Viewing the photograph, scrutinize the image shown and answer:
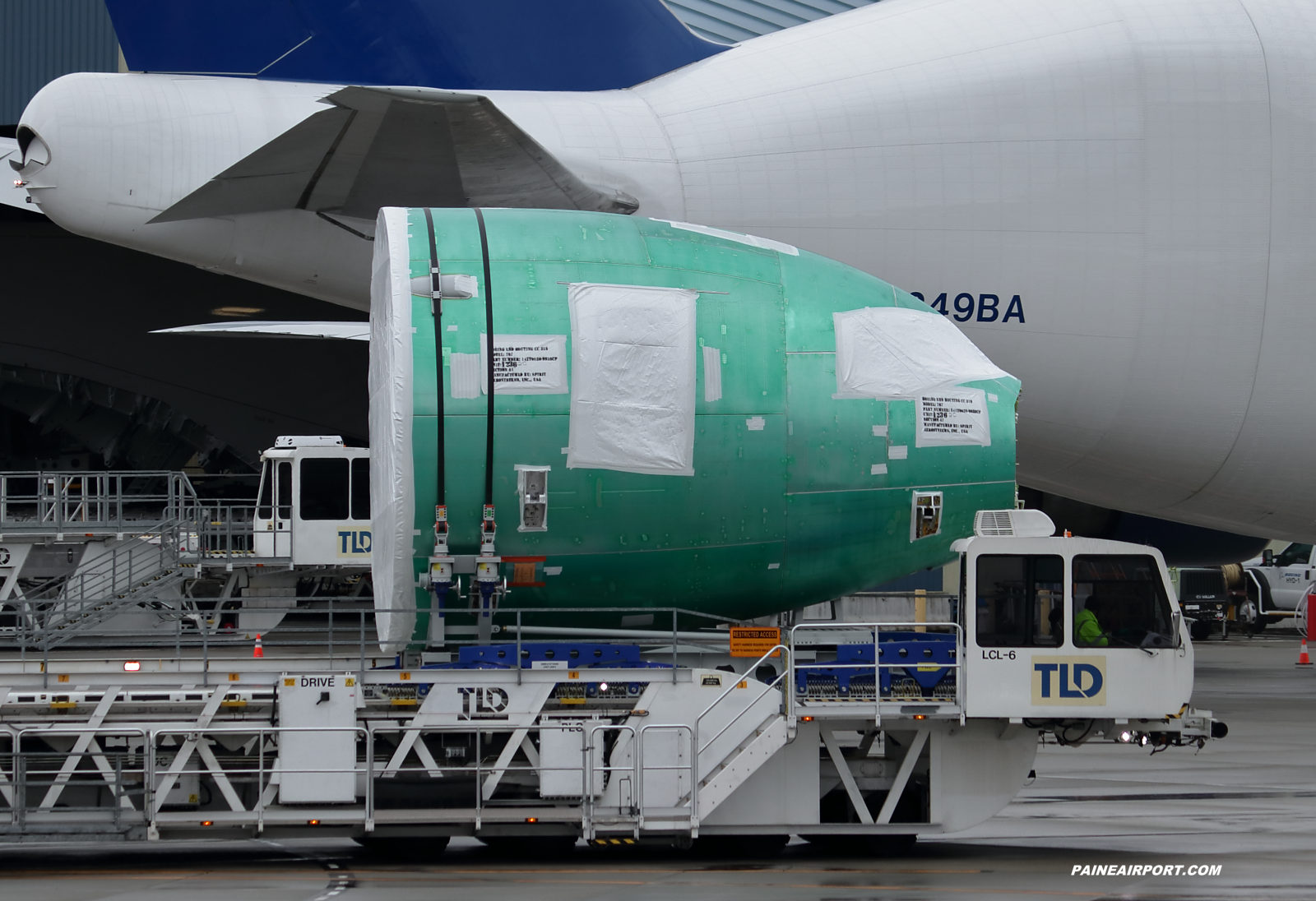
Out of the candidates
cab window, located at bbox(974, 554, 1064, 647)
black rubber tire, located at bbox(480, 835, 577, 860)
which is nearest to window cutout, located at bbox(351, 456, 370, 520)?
black rubber tire, located at bbox(480, 835, 577, 860)

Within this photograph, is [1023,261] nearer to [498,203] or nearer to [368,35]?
[498,203]

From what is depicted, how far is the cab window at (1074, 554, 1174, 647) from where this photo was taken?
1178 centimetres

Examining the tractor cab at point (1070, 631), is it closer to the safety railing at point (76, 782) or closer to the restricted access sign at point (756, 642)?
the restricted access sign at point (756, 642)

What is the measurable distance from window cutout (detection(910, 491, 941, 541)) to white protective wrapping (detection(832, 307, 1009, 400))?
1.00m

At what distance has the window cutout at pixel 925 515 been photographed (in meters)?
13.4

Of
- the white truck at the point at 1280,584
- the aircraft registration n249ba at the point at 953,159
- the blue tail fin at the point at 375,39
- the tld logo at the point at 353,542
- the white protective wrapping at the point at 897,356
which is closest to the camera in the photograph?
the white protective wrapping at the point at 897,356

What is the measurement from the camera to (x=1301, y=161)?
2000cm

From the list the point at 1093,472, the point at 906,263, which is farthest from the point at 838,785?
the point at 1093,472

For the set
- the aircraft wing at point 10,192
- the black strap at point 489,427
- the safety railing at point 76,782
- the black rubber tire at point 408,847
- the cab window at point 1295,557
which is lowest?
the cab window at point 1295,557

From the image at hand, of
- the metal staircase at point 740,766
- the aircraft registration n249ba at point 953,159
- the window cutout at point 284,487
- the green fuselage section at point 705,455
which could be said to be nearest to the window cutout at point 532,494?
the green fuselage section at point 705,455

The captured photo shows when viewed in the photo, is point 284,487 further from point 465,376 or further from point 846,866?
point 846,866

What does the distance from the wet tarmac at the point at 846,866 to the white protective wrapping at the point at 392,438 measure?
2272 mm

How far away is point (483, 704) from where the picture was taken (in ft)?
37.9

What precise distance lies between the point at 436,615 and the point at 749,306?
4127 mm
